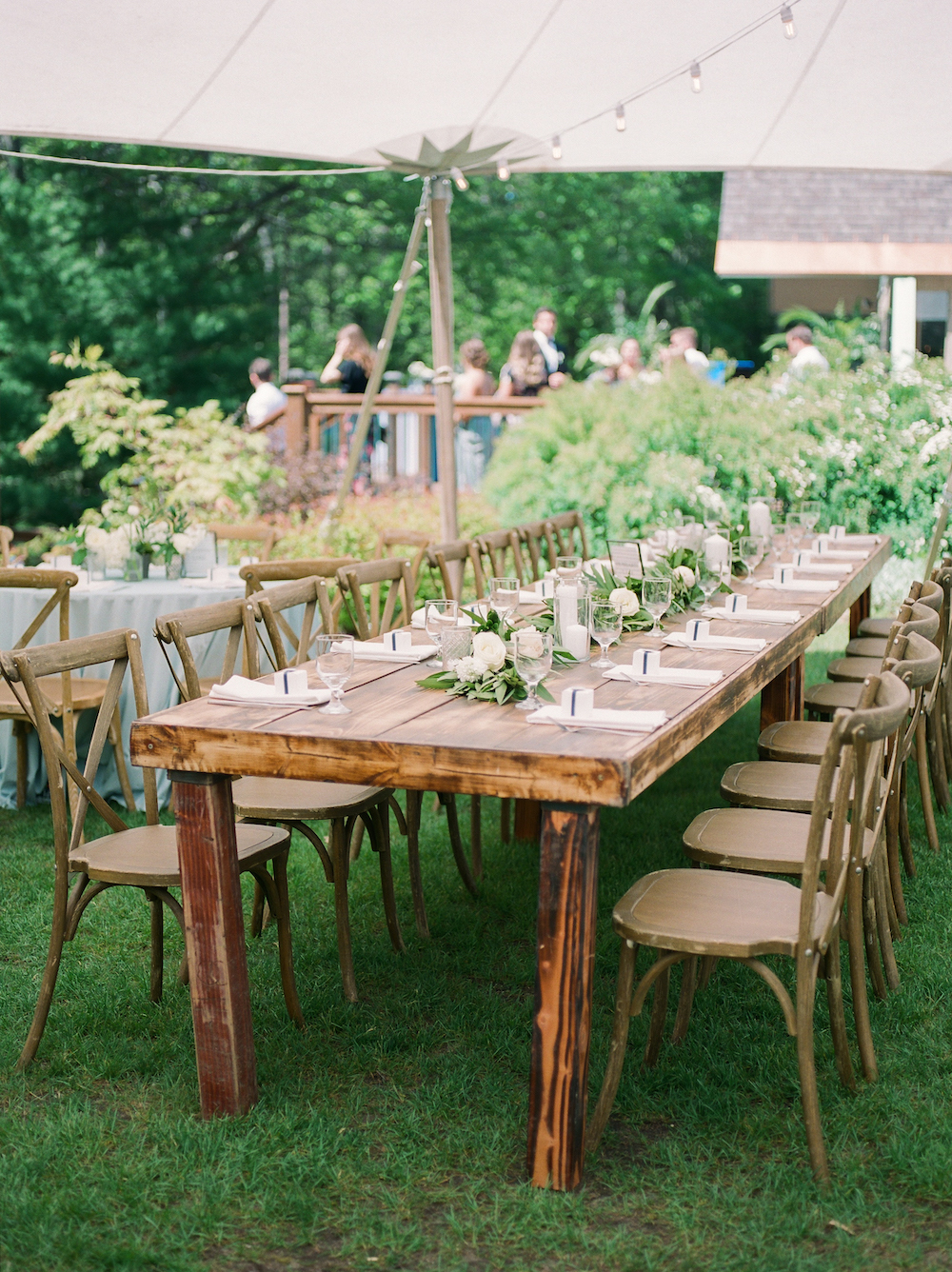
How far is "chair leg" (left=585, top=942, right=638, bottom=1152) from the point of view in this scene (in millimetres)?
2725

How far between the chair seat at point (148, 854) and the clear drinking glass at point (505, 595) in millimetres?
819

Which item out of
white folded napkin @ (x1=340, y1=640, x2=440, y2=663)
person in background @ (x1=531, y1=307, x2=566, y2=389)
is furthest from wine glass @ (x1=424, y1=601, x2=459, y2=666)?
person in background @ (x1=531, y1=307, x2=566, y2=389)

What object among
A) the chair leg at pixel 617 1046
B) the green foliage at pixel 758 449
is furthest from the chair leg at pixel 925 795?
the green foliage at pixel 758 449

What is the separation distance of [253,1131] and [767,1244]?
3.55 ft

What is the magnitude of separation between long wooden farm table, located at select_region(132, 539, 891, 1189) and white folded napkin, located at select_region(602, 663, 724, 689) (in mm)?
55

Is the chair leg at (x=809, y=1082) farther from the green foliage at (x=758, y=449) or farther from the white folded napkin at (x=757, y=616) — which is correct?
the green foliage at (x=758, y=449)

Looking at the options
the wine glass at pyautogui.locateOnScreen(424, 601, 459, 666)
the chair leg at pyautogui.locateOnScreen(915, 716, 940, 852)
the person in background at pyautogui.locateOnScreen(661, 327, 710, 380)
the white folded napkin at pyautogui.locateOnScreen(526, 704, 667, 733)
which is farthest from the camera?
the person in background at pyautogui.locateOnScreen(661, 327, 710, 380)

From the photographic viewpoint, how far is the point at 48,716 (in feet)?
10.5

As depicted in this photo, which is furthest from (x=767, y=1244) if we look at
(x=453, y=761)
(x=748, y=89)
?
(x=748, y=89)

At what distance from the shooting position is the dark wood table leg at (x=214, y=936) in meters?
2.79

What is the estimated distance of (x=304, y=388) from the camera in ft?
37.2

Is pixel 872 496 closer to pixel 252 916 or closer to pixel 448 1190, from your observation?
pixel 252 916

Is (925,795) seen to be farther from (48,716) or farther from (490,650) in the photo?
(48,716)

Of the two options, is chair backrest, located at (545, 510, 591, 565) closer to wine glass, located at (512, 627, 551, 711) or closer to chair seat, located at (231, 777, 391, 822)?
chair seat, located at (231, 777, 391, 822)
